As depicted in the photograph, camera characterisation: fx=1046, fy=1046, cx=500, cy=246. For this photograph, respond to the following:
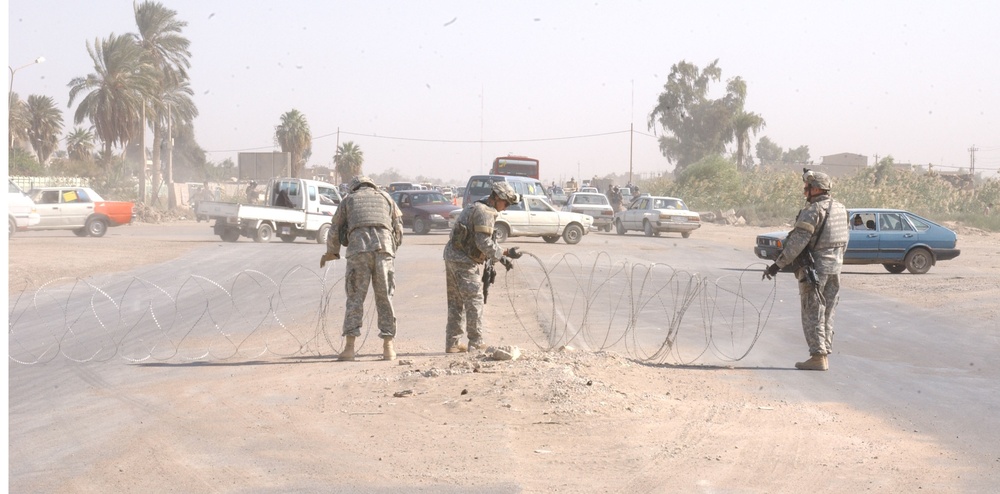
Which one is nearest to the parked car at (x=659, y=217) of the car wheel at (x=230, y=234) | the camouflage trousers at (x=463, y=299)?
the car wheel at (x=230, y=234)

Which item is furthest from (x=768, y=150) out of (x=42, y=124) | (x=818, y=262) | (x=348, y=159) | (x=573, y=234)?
(x=818, y=262)

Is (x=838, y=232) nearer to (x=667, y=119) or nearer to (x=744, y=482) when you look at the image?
(x=744, y=482)

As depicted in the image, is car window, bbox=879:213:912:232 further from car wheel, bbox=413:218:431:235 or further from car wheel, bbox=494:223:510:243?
car wheel, bbox=413:218:431:235

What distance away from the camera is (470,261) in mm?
9367

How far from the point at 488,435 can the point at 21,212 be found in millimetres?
25685

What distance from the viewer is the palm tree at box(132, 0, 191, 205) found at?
171 ft

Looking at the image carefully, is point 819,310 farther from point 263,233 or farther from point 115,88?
point 115,88

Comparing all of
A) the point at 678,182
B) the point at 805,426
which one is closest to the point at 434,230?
the point at 678,182

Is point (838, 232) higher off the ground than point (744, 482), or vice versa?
point (838, 232)

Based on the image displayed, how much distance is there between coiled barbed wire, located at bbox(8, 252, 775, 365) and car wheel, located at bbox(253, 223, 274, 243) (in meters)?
10.8

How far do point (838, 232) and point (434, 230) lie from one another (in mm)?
29543

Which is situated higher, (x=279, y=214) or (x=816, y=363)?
(x=279, y=214)

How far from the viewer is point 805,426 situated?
6965mm

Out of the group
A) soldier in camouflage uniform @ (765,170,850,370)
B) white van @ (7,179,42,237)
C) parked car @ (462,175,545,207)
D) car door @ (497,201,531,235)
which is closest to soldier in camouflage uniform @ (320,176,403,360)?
soldier in camouflage uniform @ (765,170,850,370)
